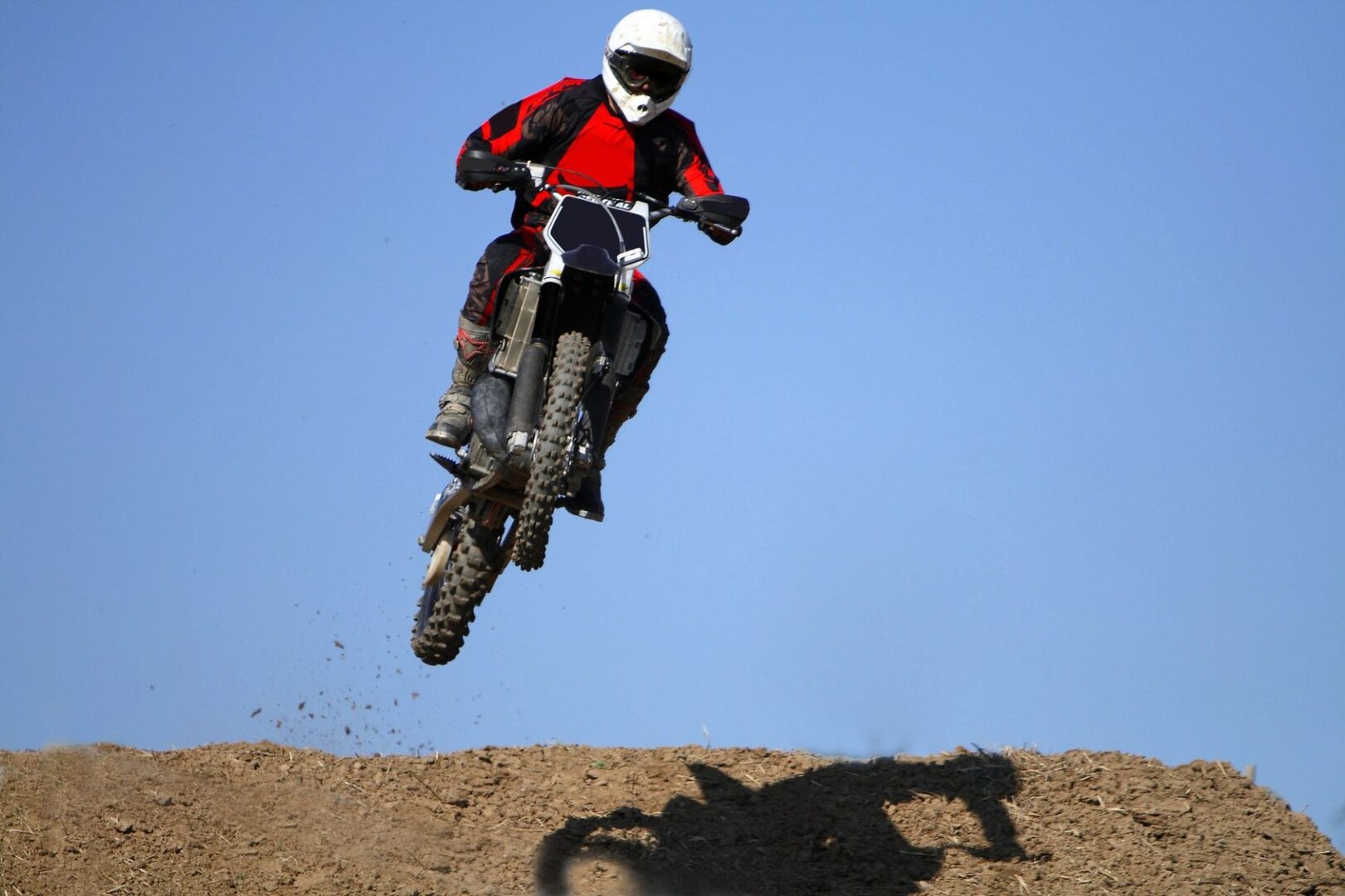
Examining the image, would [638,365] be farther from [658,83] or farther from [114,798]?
[114,798]

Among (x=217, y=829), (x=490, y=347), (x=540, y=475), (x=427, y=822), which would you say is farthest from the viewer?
(x=427, y=822)

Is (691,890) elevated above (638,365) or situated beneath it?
situated beneath

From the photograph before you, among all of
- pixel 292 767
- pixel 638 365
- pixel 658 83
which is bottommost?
pixel 292 767

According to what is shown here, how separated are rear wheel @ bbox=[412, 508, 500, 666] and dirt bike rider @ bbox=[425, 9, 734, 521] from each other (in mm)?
585

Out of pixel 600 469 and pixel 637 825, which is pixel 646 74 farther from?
pixel 637 825

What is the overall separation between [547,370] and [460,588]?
1.36m

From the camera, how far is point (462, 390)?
382 inches

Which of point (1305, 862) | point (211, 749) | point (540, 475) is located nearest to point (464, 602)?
point (540, 475)

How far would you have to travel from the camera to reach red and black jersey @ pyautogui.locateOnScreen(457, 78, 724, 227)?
9.79 meters

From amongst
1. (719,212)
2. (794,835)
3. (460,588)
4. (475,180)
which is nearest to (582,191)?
(475,180)

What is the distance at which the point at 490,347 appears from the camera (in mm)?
9617

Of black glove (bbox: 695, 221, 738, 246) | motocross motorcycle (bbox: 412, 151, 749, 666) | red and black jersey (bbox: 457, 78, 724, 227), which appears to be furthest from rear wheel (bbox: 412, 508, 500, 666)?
black glove (bbox: 695, 221, 738, 246)

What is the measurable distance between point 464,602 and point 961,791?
12.0 ft

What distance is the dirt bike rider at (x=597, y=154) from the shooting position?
31.4 feet
